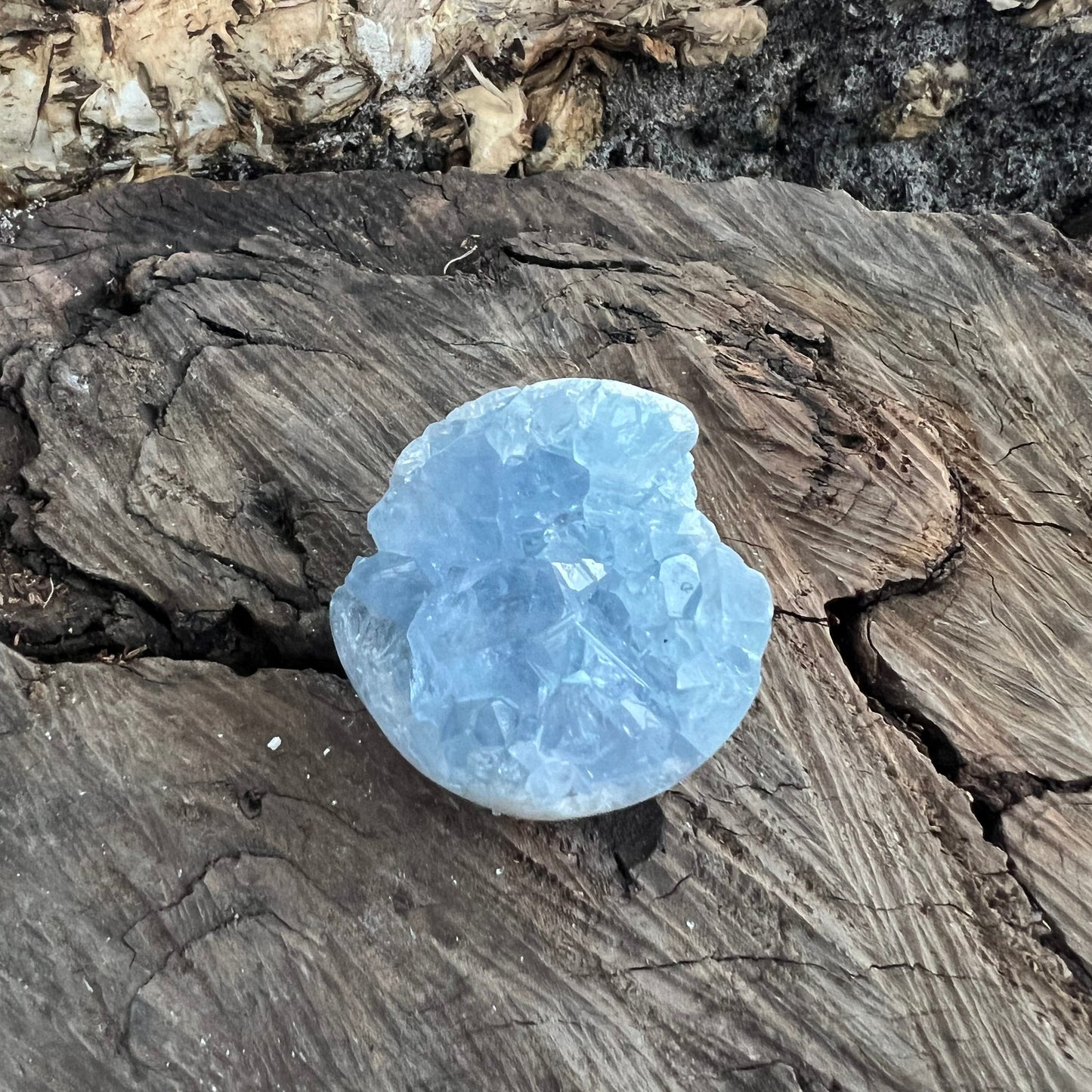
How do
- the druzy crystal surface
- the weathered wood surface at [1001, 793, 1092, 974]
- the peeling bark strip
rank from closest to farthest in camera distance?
1. the druzy crystal surface
2. the weathered wood surface at [1001, 793, 1092, 974]
3. the peeling bark strip

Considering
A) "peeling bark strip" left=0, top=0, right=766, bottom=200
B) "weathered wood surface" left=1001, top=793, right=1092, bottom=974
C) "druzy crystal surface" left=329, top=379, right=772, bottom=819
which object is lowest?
"weathered wood surface" left=1001, top=793, right=1092, bottom=974

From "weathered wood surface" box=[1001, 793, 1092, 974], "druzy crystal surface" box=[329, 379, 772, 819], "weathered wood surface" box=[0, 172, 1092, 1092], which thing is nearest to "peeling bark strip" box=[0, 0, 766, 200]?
"weathered wood surface" box=[0, 172, 1092, 1092]

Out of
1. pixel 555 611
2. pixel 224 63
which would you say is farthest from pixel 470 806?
pixel 224 63

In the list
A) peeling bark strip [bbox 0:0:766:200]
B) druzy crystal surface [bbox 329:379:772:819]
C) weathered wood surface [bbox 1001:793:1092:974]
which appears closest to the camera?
druzy crystal surface [bbox 329:379:772:819]

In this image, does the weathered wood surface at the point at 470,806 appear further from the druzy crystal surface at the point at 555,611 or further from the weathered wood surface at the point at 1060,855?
the druzy crystal surface at the point at 555,611

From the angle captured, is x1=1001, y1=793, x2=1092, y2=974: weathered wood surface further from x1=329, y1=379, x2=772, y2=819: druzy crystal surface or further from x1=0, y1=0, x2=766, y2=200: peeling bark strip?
x1=0, y1=0, x2=766, y2=200: peeling bark strip
